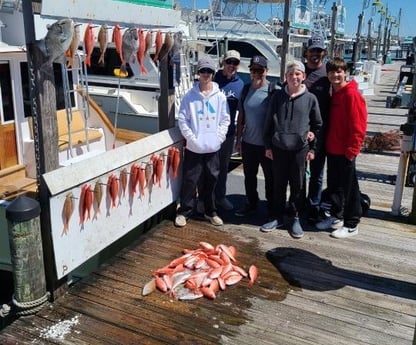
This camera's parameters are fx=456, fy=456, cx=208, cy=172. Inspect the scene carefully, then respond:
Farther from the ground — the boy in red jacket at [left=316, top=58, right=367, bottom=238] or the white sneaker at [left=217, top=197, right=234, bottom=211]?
the boy in red jacket at [left=316, top=58, right=367, bottom=238]

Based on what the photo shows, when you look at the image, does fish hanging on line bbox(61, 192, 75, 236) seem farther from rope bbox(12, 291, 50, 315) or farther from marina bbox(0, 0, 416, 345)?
rope bbox(12, 291, 50, 315)

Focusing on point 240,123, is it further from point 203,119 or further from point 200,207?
point 200,207

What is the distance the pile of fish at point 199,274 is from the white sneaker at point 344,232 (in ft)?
3.86

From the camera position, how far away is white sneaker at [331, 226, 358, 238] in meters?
4.81

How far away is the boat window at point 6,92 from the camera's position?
565cm

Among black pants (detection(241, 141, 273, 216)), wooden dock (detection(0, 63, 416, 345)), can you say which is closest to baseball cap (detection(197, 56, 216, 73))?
black pants (detection(241, 141, 273, 216))

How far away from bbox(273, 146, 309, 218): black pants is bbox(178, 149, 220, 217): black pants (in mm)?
653

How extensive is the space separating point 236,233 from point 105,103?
7212 millimetres

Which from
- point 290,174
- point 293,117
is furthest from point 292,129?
point 290,174

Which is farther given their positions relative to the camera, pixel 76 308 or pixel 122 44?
pixel 122 44

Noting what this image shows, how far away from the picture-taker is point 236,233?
4.89 m

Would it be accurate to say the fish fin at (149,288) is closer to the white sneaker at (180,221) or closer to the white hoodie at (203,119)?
the white sneaker at (180,221)

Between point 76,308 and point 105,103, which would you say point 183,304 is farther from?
point 105,103

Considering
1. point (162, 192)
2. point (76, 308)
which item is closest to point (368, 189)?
point (162, 192)
